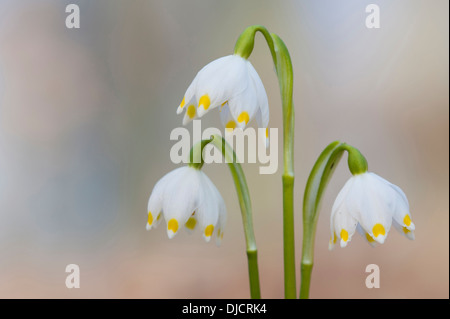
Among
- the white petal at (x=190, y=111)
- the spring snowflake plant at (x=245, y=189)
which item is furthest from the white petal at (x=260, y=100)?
the white petal at (x=190, y=111)

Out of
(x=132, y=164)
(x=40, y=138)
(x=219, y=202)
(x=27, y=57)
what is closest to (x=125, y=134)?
(x=132, y=164)

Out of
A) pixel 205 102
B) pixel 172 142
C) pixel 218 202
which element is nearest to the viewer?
pixel 205 102

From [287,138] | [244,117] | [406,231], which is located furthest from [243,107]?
[406,231]

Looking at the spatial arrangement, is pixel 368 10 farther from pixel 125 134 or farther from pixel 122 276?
pixel 122 276

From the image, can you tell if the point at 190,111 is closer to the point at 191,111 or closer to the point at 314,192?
the point at 191,111

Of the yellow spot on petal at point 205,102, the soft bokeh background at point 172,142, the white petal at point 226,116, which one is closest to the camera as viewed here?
the yellow spot on petal at point 205,102

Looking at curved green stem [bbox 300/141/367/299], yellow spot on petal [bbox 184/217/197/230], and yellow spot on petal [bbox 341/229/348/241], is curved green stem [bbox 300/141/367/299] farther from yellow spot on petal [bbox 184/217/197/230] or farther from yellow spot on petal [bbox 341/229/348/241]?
yellow spot on petal [bbox 184/217/197/230]

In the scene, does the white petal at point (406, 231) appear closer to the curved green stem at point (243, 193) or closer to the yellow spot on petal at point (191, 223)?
the curved green stem at point (243, 193)
